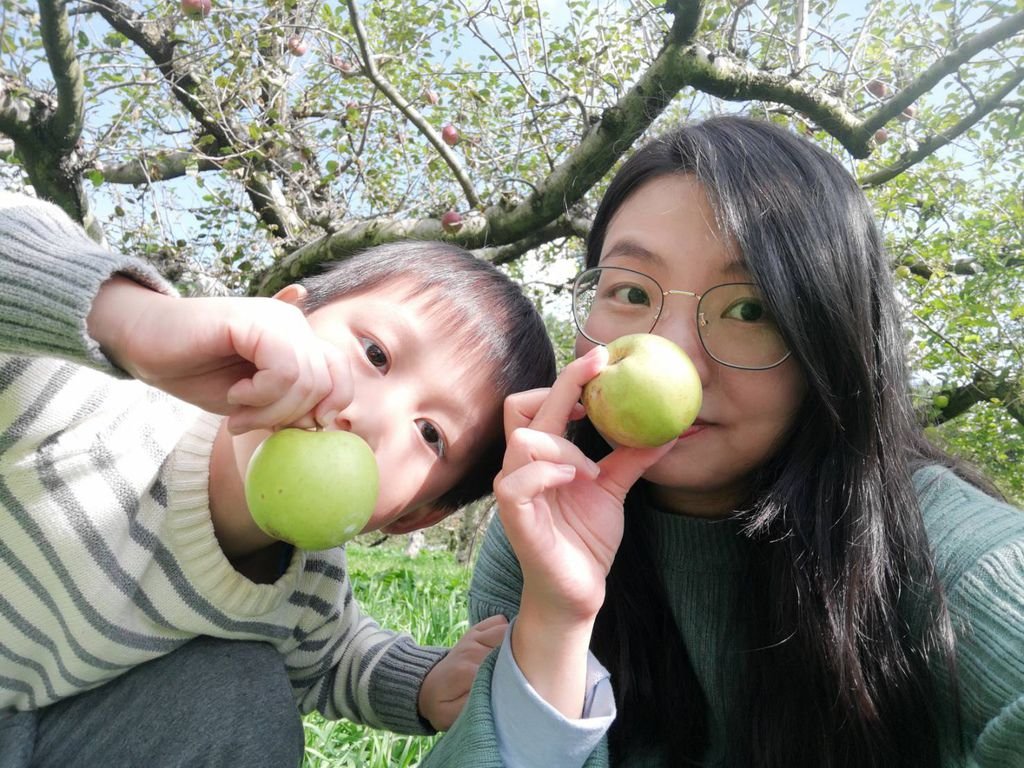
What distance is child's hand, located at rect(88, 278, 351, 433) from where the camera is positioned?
101 cm

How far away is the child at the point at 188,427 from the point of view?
1.05 meters

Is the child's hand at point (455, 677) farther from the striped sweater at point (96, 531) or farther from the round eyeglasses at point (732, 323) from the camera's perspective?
the round eyeglasses at point (732, 323)

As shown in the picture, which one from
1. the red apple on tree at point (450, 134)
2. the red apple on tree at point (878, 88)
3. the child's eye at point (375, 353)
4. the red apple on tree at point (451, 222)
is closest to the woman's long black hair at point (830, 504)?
the child's eye at point (375, 353)

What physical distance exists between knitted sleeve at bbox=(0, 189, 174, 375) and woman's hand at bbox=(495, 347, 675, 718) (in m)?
0.64

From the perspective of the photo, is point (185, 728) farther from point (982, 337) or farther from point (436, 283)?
point (982, 337)

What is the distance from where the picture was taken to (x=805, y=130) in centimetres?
474

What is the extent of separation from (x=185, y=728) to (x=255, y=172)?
3773 millimetres

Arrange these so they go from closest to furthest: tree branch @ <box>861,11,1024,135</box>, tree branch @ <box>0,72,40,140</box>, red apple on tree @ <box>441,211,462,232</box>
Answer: tree branch @ <box>861,11,1024,135</box> < tree branch @ <box>0,72,40,140</box> < red apple on tree @ <box>441,211,462,232</box>

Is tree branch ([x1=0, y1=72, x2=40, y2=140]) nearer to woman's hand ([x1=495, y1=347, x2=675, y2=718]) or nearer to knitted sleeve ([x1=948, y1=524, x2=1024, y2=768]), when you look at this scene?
woman's hand ([x1=495, y1=347, x2=675, y2=718])

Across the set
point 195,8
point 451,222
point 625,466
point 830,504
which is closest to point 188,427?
point 625,466

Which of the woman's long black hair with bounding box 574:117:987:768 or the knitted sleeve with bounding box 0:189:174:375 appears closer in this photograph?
the knitted sleeve with bounding box 0:189:174:375

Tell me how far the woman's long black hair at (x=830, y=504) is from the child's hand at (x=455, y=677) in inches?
22.7

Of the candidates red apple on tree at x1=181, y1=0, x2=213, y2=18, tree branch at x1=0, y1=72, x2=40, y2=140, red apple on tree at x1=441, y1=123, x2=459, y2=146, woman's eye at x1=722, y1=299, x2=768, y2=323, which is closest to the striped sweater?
woman's eye at x1=722, y1=299, x2=768, y2=323

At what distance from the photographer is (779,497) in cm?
137
